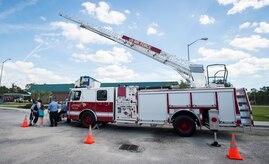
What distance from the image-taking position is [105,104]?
956 centimetres

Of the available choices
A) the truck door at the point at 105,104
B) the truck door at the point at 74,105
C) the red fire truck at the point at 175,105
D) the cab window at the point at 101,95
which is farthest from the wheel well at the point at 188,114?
the truck door at the point at 74,105

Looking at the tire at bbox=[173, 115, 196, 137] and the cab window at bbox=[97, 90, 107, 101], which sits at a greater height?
the cab window at bbox=[97, 90, 107, 101]

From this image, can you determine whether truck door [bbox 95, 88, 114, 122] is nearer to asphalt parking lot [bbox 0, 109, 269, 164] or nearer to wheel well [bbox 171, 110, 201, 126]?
asphalt parking lot [bbox 0, 109, 269, 164]

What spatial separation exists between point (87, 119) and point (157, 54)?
264 inches

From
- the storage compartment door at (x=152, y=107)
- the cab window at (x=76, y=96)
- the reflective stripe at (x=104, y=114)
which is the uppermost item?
the cab window at (x=76, y=96)

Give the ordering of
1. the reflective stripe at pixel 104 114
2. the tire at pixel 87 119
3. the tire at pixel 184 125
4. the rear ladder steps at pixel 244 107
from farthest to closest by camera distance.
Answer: the tire at pixel 87 119
the reflective stripe at pixel 104 114
the tire at pixel 184 125
the rear ladder steps at pixel 244 107

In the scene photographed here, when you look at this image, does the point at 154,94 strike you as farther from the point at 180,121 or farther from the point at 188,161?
the point at 188,161

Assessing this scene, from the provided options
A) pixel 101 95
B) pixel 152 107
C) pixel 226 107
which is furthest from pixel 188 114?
pixel 101 95

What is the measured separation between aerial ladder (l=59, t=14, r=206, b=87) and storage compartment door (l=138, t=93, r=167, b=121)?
2.69 m

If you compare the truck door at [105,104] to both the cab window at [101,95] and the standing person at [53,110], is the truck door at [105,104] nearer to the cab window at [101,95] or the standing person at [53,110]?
the cab window at [101,95]

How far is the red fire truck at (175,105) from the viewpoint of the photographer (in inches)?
291

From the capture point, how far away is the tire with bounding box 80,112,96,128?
9.85 meters

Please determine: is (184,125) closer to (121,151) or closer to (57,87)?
(121,151)

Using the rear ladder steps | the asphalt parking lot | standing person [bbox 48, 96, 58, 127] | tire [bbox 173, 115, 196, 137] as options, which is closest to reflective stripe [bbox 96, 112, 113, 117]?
the asphalt parking lot
